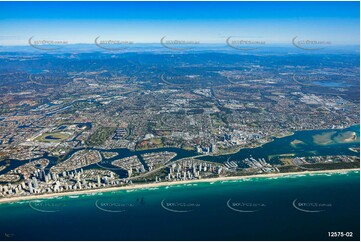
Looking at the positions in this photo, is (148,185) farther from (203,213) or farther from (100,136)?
(100,136)

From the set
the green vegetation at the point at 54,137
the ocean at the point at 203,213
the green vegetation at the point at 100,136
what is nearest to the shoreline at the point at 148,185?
the ocean at the point at 203,213

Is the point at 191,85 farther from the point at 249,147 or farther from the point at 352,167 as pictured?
the point at 352,167

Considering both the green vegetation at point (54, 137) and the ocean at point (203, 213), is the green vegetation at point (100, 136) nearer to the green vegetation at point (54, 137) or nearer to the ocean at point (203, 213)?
the green vegetation at point (54, 137)

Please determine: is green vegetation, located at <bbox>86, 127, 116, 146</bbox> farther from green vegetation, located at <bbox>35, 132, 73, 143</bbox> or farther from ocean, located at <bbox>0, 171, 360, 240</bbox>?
ocean, located at <bbox>0, 171, 360, 240</bbox>

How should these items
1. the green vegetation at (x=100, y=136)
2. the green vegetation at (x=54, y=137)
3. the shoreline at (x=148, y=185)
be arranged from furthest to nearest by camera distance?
the green vegetation at (x=54, y=137) < the green vegetation at (x=100, y=136) < the shoreline at (x=148, y=185)

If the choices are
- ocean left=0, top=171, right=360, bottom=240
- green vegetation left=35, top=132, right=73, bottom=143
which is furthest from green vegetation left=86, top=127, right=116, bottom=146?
ocean left=0, top=171, right=360, bottom=240

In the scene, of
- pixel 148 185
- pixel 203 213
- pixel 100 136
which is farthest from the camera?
pixel 100 136

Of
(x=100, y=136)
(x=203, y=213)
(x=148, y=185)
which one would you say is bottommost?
(x=203, y=213)

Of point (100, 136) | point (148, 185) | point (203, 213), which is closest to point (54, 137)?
point (100, 136)
